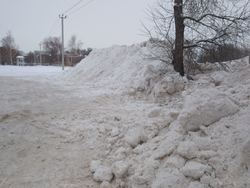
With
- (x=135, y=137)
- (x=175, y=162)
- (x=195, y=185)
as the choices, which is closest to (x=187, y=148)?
(x=175, y=162)

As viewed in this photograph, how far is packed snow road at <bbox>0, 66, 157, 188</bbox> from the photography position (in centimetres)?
331

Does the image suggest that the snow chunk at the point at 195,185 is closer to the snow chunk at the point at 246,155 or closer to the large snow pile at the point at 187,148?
the large snow pile at the point at 187,148

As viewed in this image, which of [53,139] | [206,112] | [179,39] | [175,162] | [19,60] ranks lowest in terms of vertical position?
[53,139]

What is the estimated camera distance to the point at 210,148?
9.12 ft

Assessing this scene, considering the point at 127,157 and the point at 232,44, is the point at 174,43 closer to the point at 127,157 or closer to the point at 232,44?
the point at 232,44

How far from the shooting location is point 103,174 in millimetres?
3141

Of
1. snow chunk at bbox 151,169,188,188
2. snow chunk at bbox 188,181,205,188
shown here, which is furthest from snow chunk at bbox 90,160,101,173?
snow chunk at bbox 188,181,205,188

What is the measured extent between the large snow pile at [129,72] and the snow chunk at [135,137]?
2.73m

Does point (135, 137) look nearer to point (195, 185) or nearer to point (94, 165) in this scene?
point (94, 165)

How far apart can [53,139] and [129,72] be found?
19.7 feet

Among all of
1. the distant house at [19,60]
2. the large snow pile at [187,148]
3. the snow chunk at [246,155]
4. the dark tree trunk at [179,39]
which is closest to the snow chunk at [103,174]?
the large snow pile at [187,148]

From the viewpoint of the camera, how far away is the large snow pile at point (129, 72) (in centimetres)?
661

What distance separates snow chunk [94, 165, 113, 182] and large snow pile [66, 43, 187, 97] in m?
3.40

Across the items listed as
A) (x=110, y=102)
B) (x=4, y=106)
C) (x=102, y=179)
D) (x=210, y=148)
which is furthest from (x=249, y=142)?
(x=4, y=106)
